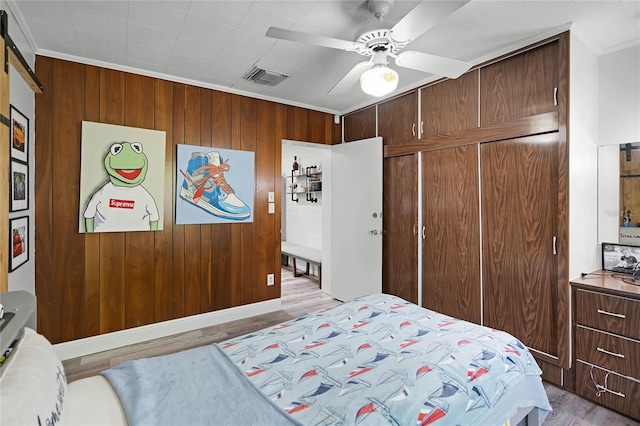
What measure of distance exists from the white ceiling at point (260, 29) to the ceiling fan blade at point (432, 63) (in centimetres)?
34

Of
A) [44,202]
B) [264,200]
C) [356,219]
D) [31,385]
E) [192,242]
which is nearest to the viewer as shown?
[31,385]

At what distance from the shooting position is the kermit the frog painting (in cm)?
286

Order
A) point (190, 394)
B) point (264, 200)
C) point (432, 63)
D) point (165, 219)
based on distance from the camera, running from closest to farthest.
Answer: point (190, 394), point (432, 63), point (165, 219), point (264, 200)

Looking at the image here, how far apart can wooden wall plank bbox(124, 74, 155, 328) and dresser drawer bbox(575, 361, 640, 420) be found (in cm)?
372

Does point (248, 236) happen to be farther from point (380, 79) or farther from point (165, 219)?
point (380, 79)

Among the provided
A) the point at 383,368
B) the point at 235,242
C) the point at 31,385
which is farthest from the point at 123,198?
the point at 383,368

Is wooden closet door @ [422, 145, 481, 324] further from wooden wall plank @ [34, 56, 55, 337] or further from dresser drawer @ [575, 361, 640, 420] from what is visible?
wooden wall plank @ [34, 56, 55, 337]

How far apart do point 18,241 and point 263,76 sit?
2.42 m

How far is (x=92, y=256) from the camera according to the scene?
288 centimetres

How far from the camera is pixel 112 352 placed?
2887 mm

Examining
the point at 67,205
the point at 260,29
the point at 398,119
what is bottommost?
the point at 67,205

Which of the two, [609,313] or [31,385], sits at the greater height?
[31,385]

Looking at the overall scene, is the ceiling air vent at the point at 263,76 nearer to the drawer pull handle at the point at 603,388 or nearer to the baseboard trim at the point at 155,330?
the baseboard trim at the point at 155,330

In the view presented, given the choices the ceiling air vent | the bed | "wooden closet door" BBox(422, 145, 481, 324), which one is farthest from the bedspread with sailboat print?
the ceiling air vent
